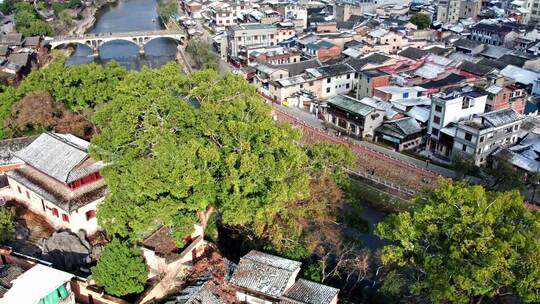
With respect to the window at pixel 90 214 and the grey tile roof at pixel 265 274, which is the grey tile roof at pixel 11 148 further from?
→ the grey tile roof at pixel 265 274

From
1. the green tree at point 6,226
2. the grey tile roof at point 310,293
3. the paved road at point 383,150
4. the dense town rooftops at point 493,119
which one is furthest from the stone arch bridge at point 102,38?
the grey tile roof at point 310,293

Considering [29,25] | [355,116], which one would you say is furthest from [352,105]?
[29,25]

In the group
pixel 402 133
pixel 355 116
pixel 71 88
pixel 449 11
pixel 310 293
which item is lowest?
pixel 402 133

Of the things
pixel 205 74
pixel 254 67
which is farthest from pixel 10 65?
pixel 205 74

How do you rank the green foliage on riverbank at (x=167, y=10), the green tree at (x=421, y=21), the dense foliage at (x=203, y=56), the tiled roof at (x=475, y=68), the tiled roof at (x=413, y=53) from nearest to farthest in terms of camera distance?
the tiled roof at (x=475, y=68) → the tiled roof at (x=413, y=53) → the dense foliage at (x=203, y=56) → the green tree at (x=421, y=21) → the green foliage on riverbank at (x=167, y=10)

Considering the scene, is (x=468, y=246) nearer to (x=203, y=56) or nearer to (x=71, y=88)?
(x=71, y=88)

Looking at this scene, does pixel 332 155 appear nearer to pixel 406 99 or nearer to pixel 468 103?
pixel 468 103

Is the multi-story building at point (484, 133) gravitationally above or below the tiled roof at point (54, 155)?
below
